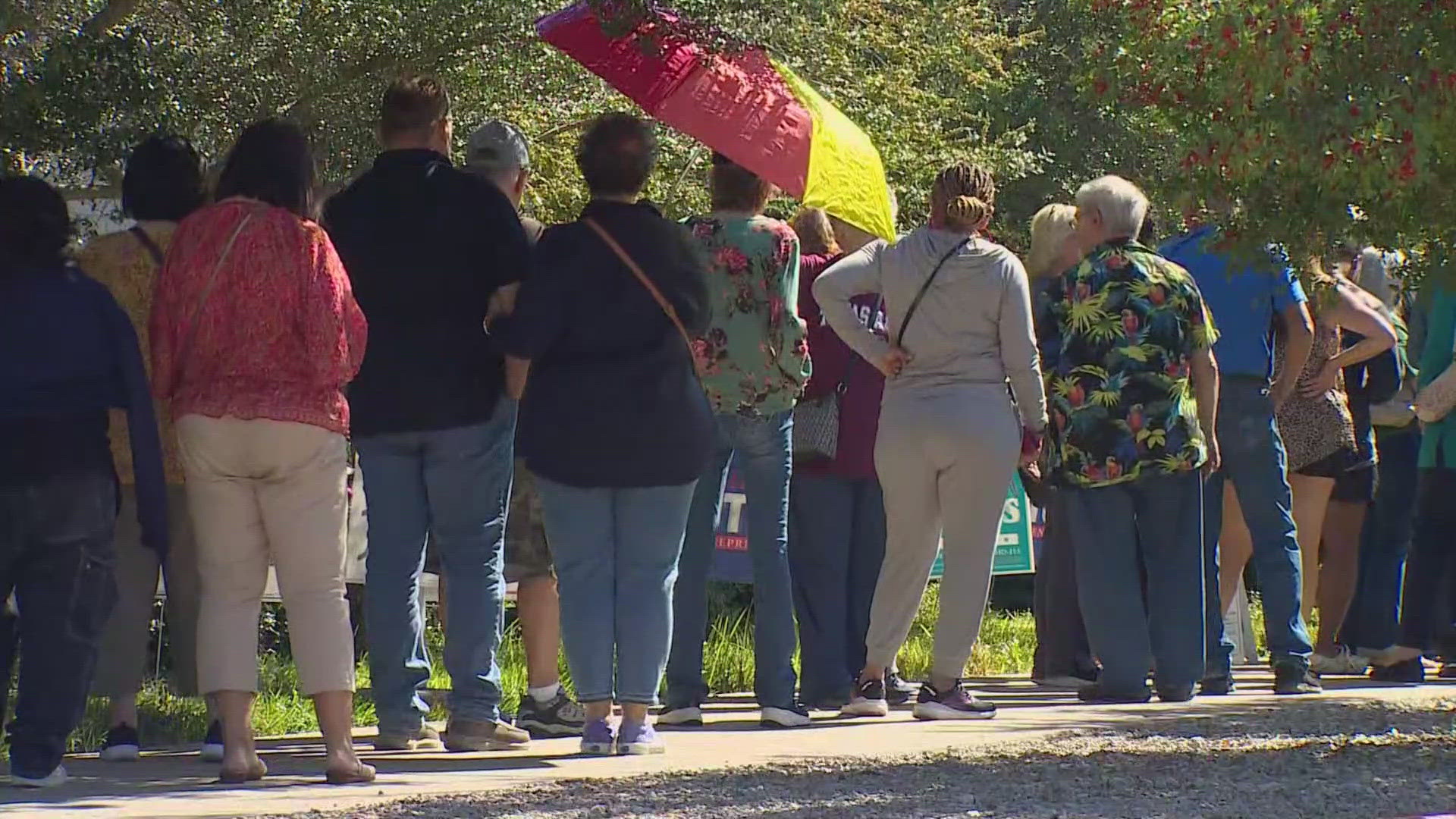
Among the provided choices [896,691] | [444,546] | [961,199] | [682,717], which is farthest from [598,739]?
[961,199]

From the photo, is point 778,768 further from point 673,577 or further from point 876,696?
point 876,696

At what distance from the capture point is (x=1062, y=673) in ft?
32.6

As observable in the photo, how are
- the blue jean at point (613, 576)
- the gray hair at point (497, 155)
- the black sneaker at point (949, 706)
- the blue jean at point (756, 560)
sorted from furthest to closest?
1. the black sneaker at point (949, 706)
2. the blue jean at point (756, 560)
3. the gray hair at point (497, 155)
4. the blue jean at point (613, 576)

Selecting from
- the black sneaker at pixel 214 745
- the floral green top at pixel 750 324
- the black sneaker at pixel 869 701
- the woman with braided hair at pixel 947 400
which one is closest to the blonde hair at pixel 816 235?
the woman with braided hair at pixel 947 400

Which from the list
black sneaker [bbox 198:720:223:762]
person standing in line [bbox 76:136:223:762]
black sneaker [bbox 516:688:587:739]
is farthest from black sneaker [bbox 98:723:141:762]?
black sneaker [bbox 516:688:587:739]

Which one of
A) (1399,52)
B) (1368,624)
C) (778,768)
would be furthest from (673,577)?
(1368,624)

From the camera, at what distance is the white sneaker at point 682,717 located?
818cm

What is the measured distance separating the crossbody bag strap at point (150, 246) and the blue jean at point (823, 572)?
2623mm

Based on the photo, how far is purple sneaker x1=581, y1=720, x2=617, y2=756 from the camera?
7121 millimetres

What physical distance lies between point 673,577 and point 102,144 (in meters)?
3.65

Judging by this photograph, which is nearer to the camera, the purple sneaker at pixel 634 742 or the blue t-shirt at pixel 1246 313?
the purple sneaker at pixel 634 742

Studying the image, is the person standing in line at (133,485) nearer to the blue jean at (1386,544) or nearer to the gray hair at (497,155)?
the gray hair at (497,155)

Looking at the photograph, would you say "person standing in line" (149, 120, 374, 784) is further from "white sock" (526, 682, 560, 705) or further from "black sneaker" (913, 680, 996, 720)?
"black sneaker" (913, 680, 996, 720)

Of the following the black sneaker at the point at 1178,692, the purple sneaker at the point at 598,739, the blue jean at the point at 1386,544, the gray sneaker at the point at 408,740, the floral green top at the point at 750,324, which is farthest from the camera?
the blue jean at the point at 1386,544
